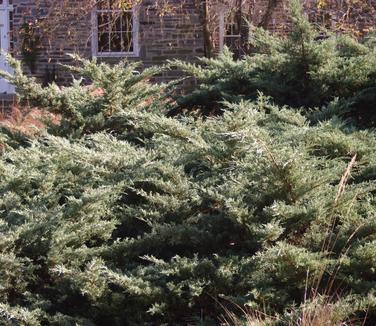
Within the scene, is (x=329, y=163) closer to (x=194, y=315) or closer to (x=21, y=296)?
(x=194, y=315)

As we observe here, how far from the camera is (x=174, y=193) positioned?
392 centimetres

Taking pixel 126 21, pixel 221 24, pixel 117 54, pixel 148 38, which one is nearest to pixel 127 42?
pixel 117 54

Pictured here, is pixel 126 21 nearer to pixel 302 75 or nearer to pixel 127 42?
pixel 127 42

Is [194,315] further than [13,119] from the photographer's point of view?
No

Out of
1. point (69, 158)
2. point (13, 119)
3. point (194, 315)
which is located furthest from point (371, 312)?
point (13, 119)

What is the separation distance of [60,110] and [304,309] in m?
3.50

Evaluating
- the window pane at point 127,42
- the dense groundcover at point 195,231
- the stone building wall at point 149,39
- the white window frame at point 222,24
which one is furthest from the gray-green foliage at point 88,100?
the window pane at point 127,42

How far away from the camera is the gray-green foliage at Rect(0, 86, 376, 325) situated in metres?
3.29

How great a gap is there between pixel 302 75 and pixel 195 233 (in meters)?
2.52

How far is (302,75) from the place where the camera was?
5.64 m

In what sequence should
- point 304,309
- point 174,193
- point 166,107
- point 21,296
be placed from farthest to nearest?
point 166,107, point 174,193, point 21,296, point 304,309

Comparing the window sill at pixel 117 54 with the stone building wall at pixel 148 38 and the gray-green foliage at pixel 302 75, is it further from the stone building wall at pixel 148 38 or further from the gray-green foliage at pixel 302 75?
the gray-green foliage at pixel 302 75

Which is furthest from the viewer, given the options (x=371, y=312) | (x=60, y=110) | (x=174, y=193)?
(x=60, y=110)

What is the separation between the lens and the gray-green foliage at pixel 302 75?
539 cm
